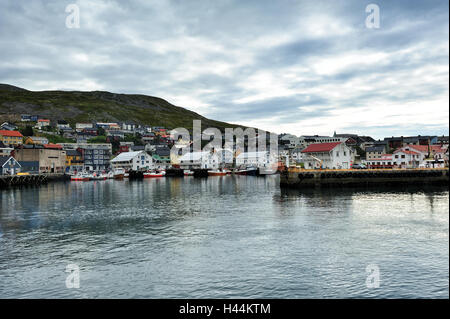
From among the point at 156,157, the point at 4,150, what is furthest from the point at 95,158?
the point at 4,150

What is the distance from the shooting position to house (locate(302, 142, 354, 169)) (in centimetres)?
7388

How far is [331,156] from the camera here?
73.9m

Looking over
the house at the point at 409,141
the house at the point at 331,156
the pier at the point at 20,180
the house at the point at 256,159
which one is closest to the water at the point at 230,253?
the house at the point at 331,156

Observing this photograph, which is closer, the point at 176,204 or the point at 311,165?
the point at 176,204

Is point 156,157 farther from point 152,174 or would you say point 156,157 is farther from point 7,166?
point 7,166

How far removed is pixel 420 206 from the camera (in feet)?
122

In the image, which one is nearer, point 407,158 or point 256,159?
point 407,158

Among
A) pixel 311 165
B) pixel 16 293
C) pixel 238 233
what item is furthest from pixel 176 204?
pixel 311 165

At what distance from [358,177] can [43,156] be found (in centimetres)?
10421

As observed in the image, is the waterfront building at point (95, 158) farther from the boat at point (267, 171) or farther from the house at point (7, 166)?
the boat at point (267, 171)

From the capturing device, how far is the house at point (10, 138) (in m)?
150

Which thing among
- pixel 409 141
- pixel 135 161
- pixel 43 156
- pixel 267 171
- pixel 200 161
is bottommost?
pixel 267 171
